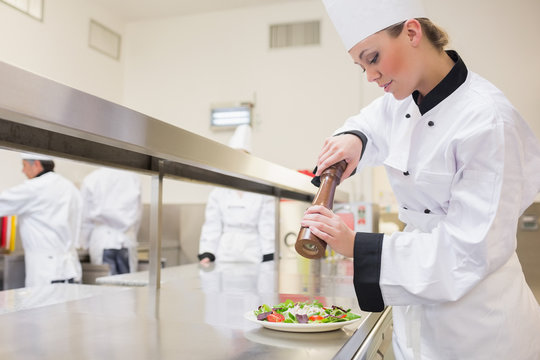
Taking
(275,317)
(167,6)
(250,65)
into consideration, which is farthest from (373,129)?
(167,6)

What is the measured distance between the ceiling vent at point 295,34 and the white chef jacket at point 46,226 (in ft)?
7.37

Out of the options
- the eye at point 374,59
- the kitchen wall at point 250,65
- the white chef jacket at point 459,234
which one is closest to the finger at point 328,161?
the white chef jacket at point 459,234

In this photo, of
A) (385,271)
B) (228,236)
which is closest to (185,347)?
(385,271)

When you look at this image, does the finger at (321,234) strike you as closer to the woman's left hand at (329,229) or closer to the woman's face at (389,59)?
the woman's left hand at (329,229)

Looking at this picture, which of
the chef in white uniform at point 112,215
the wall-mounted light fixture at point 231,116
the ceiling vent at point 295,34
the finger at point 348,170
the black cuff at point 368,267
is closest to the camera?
the black cuff at point 368,267

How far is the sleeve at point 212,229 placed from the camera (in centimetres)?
333

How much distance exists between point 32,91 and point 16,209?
10.4ft

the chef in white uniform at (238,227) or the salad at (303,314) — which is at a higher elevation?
the chef in white uniform at (238,227)

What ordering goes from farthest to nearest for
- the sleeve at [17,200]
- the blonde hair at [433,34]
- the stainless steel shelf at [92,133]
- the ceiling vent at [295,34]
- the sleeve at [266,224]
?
1. the ceiling vent at [295,34]
2. the sleeve at [17,200]
3. the sleeve at [266,224]
4. the blonde hair at [433,34]
5. the stainless steel shelf at [92,133]

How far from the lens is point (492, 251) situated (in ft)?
2.69

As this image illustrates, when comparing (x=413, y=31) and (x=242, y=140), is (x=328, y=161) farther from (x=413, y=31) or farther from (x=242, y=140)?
(x=242, y=140)

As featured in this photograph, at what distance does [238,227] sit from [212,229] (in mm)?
175

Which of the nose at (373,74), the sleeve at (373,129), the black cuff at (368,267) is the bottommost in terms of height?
the black cuff at (368,267)

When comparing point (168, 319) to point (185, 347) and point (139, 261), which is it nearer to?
point (185, 347)
